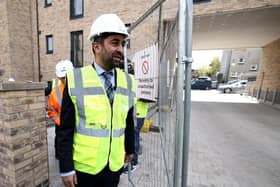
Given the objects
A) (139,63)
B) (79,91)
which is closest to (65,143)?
(79,91)

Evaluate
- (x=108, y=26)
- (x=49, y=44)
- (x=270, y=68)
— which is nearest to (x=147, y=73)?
(x=108, y=26)

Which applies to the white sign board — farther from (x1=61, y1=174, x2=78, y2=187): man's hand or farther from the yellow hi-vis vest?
(x1=61, y1=174, x2=78, y2=187): man's hand

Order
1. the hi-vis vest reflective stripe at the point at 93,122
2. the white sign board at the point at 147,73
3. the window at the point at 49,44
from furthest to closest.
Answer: the window at the point at 49,44 < the white sign board at the point at 147,73 < the hi-vis vest reflective stripe at the point at 93,122

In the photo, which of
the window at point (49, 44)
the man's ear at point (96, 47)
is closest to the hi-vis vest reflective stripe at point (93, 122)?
the man's ear at point (96, 47)

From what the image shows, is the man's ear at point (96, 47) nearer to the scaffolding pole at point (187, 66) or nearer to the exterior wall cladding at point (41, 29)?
the scaffolding pole at point (187, 66)

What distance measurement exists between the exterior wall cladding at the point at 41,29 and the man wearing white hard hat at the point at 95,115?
7.68 meters

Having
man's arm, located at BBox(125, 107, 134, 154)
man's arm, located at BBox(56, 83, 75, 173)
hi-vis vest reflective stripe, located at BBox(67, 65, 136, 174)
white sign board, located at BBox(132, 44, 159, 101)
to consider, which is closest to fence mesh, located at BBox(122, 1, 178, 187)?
white sign board, located at BBox(132, 44, 159, 101)

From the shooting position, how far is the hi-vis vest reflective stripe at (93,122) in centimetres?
115

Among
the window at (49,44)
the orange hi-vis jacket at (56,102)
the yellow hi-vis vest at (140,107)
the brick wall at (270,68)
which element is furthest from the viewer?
the window at (49,44)

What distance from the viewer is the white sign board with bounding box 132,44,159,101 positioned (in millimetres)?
1963

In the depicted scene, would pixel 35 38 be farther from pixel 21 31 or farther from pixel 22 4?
pixel 22 4

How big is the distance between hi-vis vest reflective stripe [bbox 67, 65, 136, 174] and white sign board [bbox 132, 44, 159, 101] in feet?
2.65

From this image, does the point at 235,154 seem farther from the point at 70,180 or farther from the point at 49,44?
the point at 49,44

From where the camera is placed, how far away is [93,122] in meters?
1.17
